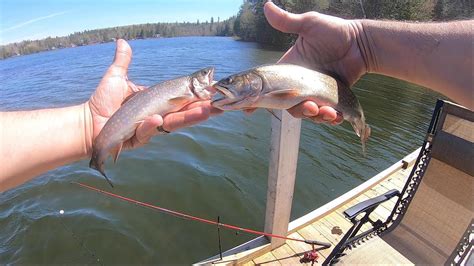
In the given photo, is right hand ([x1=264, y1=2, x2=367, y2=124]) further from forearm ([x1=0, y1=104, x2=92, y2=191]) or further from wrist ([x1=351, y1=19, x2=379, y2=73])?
forearm ([x1=0, y1=104, x2=92, y2=191])

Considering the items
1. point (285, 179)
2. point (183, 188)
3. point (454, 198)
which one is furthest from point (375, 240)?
point (183, 188)

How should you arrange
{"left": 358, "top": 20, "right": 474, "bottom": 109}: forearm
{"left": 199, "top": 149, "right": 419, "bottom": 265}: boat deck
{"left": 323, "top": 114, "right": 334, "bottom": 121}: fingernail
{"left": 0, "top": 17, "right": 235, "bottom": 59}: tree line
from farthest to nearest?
{"left": 0, "top": 17, "right": 235, "bottom": 59}: tree line < {"left": 199, "top": 149, "right": 419, "bottom": 265}: boat deck < {"left": 323, "top": 114, "right": 334, "bottom": 121}: fingernail < {"left": 358, "top": 20, "right": 474, "bottom": 109}: forearm

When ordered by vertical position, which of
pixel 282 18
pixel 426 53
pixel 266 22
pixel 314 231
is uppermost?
pixel 266 22

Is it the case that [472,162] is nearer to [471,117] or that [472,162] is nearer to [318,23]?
[471,117]

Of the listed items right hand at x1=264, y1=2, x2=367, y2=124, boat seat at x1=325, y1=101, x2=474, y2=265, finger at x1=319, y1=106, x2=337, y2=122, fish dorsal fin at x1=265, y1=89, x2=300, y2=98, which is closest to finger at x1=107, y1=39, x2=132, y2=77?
right hand at x1=264, y1=2, x2=367, y2=124

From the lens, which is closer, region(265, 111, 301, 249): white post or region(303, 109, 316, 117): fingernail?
region(303, 109, 316, 117): fingernail

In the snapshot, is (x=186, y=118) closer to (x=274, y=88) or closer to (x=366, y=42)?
(x=274, y=88)

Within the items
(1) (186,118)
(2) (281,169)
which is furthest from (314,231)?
(1) (186,118)
